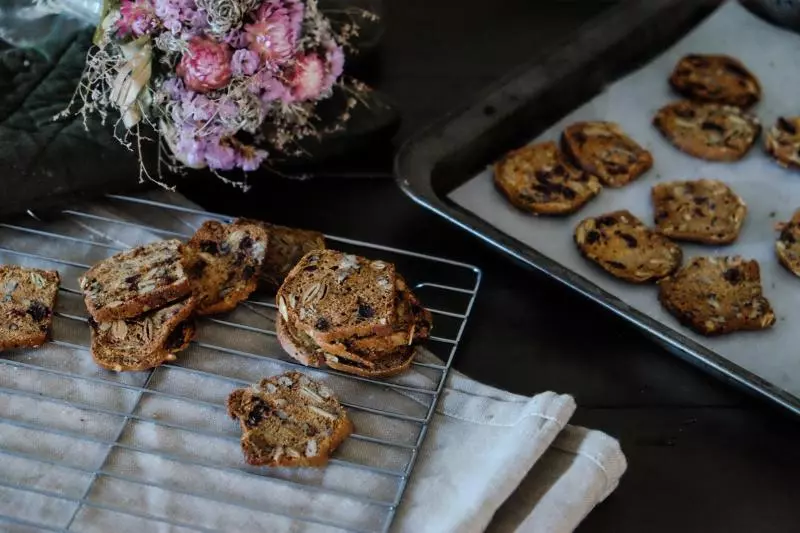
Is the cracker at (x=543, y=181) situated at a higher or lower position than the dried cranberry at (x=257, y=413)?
higher

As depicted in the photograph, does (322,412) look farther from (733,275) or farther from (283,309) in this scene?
(733,275)

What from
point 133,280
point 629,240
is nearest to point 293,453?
point 133,280

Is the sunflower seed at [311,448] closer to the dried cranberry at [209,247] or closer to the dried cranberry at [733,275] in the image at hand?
the dried cranberry at [209,247]

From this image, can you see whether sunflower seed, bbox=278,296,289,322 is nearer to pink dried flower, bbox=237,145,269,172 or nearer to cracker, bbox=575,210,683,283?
pink dried flower, bbox=237,145,269,172

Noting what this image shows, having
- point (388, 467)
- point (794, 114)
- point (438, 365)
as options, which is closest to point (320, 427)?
point (388, 467)

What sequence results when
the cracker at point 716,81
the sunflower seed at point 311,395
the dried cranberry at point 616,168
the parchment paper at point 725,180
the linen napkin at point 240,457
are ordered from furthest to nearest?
1. the cracker at point 716,81
2. the dried cranberry at point 616,168
3. the parchment paper at point 725,180
4. the sunflower seed at point 311,395
5. the linen napkin at point 240,457

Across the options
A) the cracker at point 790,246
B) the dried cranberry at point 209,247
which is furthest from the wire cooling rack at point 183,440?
the cracker at point 790,246

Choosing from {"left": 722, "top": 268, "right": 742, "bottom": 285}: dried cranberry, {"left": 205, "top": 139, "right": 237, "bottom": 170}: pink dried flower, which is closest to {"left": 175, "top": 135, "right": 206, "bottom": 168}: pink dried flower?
{"left": 205, "top": 139, "right": 237, "bottom": 170}: pink dried flower
